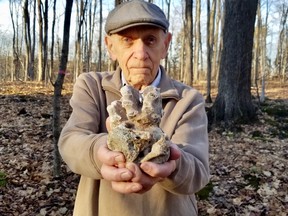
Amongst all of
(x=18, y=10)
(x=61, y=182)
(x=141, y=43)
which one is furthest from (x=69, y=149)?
(x=18, y=10)

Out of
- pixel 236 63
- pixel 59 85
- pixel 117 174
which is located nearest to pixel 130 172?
pixel 117 174

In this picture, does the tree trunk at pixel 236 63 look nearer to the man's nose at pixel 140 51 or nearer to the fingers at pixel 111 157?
the man's nose at pixel 140 51

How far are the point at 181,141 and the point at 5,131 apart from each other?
558 cm

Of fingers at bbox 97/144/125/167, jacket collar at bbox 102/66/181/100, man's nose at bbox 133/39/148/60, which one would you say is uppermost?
man's nose at bbox 133/39/148/60

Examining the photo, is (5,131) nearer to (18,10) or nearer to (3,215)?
(3,215)

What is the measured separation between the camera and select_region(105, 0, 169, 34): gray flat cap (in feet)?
4.47

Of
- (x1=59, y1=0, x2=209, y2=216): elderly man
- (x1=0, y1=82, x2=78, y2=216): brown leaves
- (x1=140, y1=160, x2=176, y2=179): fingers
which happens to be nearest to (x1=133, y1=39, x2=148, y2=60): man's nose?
(x1=59, y1=0, x2=209, y2=216): elderly man

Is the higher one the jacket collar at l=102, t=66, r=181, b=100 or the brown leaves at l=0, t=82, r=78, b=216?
the jacket collar at l=102, t=66, r=181, b=100

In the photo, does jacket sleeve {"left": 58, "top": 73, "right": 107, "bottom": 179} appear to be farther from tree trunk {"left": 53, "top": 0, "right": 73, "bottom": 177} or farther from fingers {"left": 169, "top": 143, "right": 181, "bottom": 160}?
tree trunk {"left": 53, "top": 0, "right": 73, "bottom": 177}

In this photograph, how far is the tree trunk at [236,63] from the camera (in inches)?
289

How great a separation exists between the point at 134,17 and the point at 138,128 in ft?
1.83

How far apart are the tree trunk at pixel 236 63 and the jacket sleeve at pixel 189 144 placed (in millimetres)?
5901

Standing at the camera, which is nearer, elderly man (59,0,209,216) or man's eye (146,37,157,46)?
elderly man (59,0,209,216)

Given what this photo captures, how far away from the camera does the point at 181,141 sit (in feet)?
4.76
